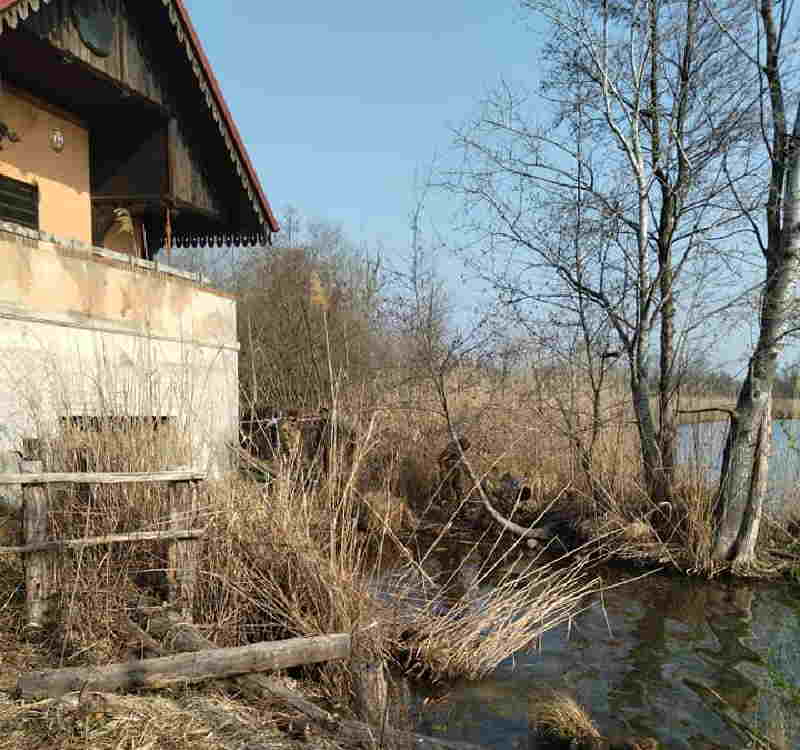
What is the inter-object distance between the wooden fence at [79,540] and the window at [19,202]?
4.66 metres

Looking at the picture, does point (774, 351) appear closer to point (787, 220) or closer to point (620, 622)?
point (787, 220)

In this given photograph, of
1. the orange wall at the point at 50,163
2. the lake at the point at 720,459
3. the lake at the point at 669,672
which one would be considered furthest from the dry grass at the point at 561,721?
the orange wall at the point at 50,163

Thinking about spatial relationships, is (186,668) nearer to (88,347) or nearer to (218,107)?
(88,347)

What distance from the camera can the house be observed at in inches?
234

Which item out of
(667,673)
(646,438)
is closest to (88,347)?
(667,673)

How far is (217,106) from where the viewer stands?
28.1 feet

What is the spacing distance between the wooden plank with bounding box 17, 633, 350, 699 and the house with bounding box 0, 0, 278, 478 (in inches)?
78.6

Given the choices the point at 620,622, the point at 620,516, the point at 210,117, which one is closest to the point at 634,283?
the point at 620,516

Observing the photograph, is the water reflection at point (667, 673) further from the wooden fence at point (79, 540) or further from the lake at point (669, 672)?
the wooden fence at point (79, 540)

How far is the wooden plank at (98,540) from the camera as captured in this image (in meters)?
3.95

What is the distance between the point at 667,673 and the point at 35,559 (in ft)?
14.8

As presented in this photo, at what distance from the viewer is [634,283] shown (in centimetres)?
909

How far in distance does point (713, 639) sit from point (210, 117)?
319 inches

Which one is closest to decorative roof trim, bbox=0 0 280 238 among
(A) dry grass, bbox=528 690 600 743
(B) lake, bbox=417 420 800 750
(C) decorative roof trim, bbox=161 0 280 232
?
(C) decorative roof trim, bbox=161 0 280 232
